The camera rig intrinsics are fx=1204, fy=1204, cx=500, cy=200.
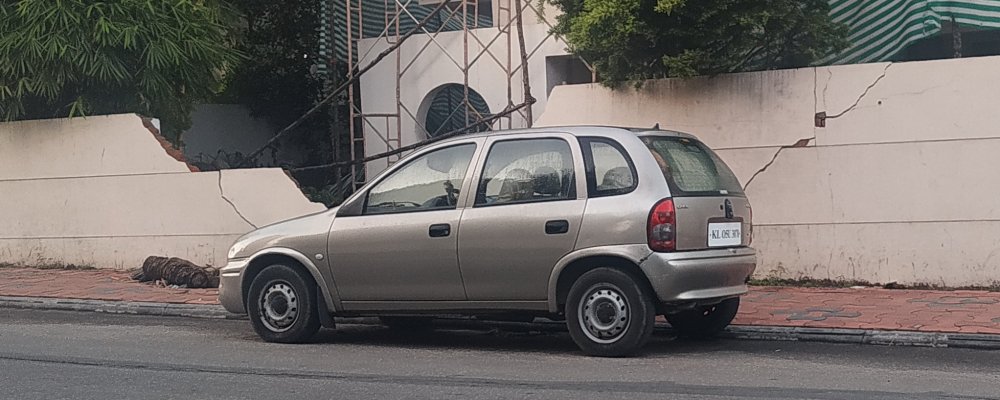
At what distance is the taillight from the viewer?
7926 mm

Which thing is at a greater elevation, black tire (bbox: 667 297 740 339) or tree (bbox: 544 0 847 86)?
tree (bbox: 544 0 847 86)

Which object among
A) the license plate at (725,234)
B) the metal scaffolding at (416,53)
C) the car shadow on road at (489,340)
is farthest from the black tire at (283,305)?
the metal scaffolding at (416,53)

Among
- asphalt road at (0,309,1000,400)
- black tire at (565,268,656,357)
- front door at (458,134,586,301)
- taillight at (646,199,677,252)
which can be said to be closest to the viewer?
asphalt road at (0,309,1000,400)

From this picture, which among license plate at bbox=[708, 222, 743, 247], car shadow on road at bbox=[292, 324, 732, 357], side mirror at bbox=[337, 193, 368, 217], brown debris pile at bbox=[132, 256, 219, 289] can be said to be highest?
side mirror at bbox=[337, 193, 368, 217]

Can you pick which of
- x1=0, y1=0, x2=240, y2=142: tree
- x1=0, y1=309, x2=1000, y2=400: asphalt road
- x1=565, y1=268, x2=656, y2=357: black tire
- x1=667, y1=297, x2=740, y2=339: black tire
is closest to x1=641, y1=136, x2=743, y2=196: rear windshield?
x1=565, y1=268, x2=656, y2=357: black tire

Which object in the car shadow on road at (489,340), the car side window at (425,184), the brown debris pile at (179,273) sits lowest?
the car shadow on road at (489,340)

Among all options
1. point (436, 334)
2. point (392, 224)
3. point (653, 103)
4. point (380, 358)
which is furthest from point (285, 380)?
point (653, 103)

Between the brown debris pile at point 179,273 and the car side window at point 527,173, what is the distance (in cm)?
532

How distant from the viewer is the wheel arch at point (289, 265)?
913 centimetres

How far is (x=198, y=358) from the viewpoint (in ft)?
28.3

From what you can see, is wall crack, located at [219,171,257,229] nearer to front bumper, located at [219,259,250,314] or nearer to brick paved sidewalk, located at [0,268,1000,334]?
brick paved sidewalk, located at [0,268,1000,334]

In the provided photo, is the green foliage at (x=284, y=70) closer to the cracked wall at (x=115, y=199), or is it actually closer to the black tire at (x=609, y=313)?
the cracked wall at (x=115, y=199)

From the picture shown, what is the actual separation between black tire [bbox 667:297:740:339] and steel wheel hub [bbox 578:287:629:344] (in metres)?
1.07

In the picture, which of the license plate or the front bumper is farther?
the front bumper
